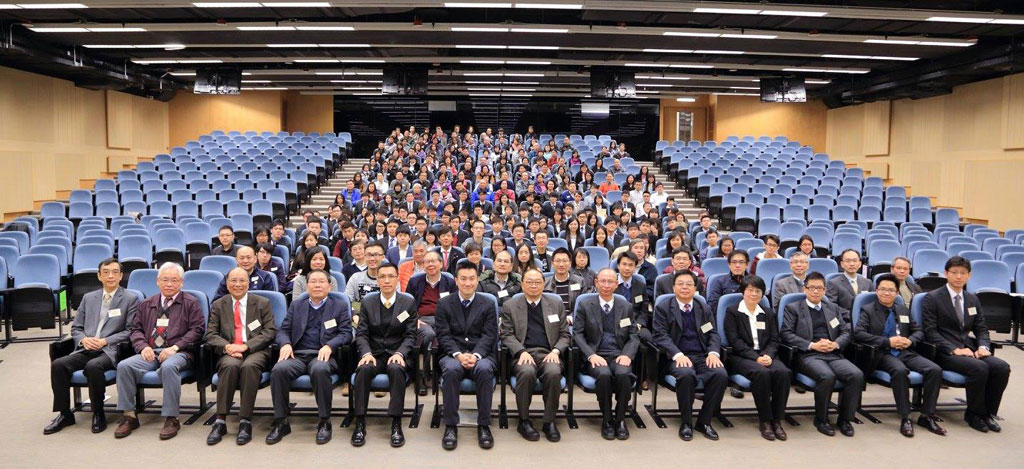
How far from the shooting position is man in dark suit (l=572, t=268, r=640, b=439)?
409cm

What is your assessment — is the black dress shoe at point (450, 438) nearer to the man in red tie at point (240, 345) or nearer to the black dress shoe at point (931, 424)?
the man in red tie at point (240, 345)

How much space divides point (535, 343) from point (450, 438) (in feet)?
2.87

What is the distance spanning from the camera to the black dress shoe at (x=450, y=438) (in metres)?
3.84

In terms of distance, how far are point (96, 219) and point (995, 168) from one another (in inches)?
621

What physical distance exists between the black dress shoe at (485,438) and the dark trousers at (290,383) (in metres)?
0.97

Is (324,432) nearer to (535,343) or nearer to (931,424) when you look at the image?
(535,343)

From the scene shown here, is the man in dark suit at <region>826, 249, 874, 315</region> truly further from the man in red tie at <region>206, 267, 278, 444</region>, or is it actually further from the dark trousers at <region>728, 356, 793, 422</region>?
the man in red tie at <region>206, 267, 278, 444</region>

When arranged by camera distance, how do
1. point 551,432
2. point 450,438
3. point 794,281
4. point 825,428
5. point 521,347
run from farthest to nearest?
1. point 794,281
2. point 521,347
3. point 825,428
4. point 551,432
5. point 450,438

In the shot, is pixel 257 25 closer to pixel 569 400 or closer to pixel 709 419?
pixel 569 400

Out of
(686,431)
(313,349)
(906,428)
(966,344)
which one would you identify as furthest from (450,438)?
(966,344)

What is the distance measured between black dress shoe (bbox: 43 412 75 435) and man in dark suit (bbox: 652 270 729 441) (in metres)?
3.93

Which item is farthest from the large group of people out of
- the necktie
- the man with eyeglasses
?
the man with eyeglasses

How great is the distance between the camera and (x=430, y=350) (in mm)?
4293

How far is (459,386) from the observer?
4.03 metres
